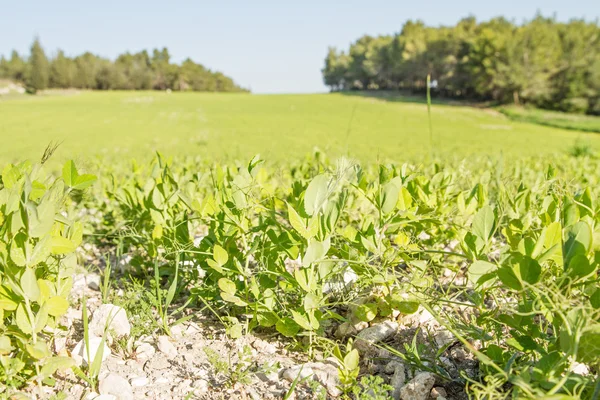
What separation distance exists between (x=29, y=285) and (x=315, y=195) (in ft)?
2.89

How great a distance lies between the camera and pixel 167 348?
1711 mm

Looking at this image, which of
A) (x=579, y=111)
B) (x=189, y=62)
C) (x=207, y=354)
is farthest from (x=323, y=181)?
(x=189, y=62)

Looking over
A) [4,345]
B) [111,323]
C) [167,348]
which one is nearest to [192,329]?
[167,348]

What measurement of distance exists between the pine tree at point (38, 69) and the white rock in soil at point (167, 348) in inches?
3603

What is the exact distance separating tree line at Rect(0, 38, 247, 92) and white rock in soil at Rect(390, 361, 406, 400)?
302ft

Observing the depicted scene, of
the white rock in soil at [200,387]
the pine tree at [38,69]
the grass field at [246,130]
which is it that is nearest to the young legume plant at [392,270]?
the white rock in soil at [200,387]

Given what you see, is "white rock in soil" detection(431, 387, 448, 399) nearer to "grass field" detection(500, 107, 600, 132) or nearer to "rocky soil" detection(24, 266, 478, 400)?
"rocky soil" detection(24, 266, 478, 400)

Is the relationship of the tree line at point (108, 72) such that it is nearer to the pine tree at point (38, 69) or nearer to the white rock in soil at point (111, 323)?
the pine tree at point (38, 69)

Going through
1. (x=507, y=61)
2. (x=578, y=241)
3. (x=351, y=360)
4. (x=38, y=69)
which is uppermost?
(x=38, y=69)

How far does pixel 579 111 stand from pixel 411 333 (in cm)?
7185

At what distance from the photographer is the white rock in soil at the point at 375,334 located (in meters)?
1.74

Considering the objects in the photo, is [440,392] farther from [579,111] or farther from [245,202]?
[579,111]

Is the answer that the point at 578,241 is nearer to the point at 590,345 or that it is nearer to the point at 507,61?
the point at 590,345

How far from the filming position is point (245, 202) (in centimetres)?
174
